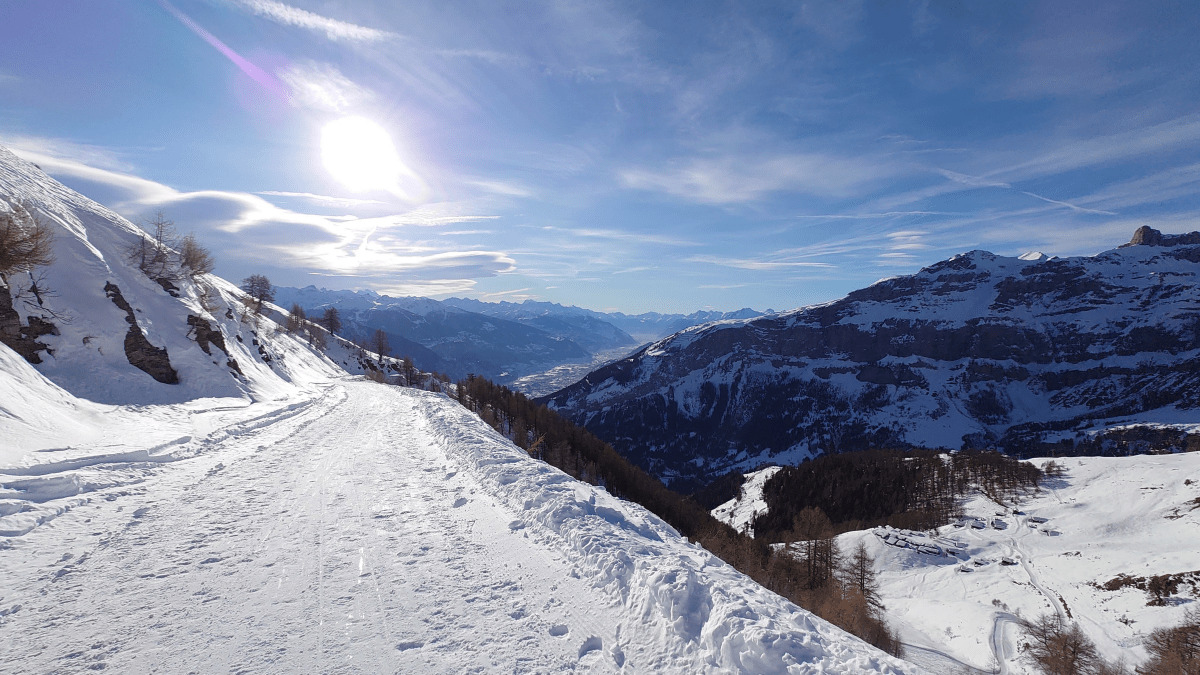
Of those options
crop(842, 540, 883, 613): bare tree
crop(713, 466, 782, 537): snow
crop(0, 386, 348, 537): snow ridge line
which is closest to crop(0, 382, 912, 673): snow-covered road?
crop(0, 386, 348, 537): snow ridge line

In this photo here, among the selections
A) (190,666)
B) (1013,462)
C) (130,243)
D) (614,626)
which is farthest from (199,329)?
(1013,462)

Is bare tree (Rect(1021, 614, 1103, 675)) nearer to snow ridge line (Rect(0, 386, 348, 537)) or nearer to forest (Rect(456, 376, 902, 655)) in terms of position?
forest (Rect(456, 376, 902, 655))

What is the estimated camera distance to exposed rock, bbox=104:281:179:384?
24953 millimetres

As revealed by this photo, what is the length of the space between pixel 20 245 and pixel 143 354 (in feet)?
23.6

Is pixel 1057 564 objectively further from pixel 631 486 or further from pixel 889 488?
pixel 631 486

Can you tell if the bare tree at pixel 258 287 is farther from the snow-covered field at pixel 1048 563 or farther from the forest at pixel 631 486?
the snow-covered field at pixel 1048 563

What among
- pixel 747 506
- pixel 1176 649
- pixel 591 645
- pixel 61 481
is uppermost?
pixel 61 481

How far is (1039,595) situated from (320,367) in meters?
118

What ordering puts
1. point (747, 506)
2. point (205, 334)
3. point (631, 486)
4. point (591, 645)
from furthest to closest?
point (747, 506) → point (631, 486) → point (205, 334) → point (591, 645)

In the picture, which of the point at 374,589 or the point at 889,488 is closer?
the point at 374,589

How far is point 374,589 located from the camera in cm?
714

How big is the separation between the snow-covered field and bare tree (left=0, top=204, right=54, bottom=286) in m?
71.3

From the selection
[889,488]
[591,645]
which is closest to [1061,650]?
[591,645]

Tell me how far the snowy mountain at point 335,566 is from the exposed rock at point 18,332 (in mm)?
2317
